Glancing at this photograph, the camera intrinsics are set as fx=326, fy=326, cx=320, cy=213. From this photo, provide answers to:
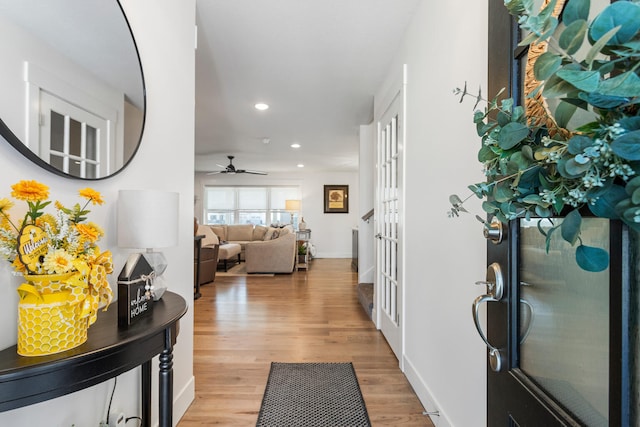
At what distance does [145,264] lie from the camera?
1.16 metres

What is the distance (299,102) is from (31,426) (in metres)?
3.42

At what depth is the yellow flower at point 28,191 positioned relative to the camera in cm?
76

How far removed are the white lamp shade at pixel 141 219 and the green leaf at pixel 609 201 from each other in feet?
4.00

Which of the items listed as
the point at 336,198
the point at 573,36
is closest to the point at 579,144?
the point at 573,36

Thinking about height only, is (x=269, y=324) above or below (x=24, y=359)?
below

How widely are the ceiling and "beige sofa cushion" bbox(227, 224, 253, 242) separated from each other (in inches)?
138

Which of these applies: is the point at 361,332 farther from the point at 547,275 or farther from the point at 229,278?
the point at 229,278

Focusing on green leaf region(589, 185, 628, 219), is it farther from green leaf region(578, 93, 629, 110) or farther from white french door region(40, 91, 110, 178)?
white french door region(40, 91, 110, 178)

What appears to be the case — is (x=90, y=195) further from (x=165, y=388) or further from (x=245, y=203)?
(x=245, y=203)

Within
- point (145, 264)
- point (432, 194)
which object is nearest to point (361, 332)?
point (432, 194)

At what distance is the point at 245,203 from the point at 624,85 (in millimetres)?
9219

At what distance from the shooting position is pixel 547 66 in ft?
1.28

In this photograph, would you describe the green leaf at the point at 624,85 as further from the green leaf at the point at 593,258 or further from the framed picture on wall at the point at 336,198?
the framed picture on wall at the point at 336,198

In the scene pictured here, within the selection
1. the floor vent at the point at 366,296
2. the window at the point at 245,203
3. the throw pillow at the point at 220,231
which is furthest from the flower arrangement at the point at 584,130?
the window at the point at 245,203
